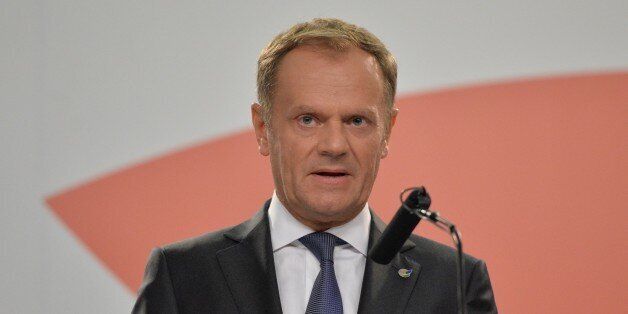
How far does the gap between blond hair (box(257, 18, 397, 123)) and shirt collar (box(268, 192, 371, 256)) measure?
7.9 inches

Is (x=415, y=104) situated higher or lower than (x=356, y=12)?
lower

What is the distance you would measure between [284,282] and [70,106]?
1.17m

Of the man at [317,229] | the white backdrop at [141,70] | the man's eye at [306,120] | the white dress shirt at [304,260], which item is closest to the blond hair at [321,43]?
the man at [317,229]

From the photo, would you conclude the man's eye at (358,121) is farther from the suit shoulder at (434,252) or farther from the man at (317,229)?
the suit shoulder at (434,252)

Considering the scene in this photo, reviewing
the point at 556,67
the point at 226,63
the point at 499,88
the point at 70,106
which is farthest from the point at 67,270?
the point at 556,67

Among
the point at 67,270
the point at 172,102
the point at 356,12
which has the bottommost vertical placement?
the point at 67,270

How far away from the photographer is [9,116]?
2799 mm

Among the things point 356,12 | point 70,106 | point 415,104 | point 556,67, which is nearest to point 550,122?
point 556,67

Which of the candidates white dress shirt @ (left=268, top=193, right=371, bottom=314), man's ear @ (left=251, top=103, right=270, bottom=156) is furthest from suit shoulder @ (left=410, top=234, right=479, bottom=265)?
man's ear @ (left=251, top=103, right=270, bottom=156)

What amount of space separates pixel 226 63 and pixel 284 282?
1100 mm

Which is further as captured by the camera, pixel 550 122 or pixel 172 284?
pixel 550 122

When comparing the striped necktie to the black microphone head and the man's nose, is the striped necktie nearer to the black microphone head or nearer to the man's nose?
the man's nose

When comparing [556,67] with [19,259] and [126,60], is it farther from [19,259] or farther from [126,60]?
[19,259]

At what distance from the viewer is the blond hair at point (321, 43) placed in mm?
1945
